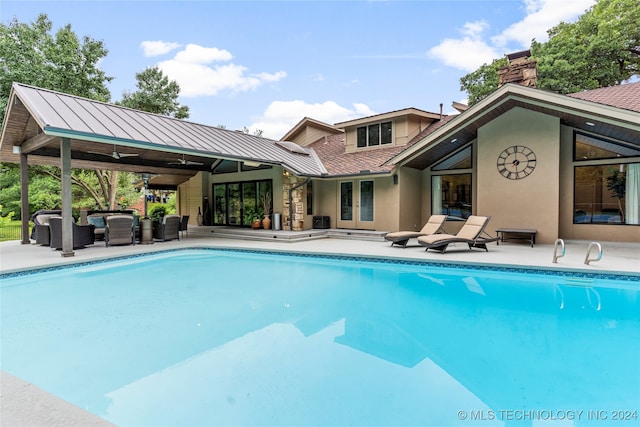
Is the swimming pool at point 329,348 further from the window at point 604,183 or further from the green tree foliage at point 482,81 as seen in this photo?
the green tree foliage at point 482,81

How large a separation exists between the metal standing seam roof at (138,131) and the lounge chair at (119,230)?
301cm

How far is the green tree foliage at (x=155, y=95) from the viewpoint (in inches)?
944

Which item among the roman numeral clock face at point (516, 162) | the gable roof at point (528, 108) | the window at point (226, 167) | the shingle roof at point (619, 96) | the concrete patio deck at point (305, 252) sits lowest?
the concrete patio deck at point (305, 252)

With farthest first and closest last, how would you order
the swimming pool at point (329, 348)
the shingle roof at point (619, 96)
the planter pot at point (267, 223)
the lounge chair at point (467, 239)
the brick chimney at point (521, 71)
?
1. the planter pot at point (267, 223)
2. the brick chimney at point (521, 71)
3. the shingle roof at point (619, 96)
4. the lounge chair at point (467, 239)
5. the swimming pool at point (329, 348)

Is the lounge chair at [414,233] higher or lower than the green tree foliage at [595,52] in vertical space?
lower

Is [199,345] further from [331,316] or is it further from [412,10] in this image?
[412,10]

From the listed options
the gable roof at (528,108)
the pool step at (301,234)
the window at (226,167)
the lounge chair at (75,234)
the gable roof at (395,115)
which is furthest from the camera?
the window at (226,167)

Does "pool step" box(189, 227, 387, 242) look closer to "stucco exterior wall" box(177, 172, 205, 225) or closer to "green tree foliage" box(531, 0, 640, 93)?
"stucco exterior wall" box(177, 172, 205, 225)

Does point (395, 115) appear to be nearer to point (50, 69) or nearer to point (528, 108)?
point (528, 108)

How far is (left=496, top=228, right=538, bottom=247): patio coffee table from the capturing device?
9961 mm

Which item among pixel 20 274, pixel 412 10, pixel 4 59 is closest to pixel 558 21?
pixel 412 10

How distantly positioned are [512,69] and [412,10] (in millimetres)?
6149

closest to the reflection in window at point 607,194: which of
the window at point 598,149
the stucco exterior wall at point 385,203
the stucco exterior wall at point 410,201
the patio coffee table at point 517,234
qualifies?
the window at point 598,149

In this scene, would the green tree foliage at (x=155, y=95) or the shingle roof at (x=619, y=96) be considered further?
the green tree foliage at (x=155, y=95)
